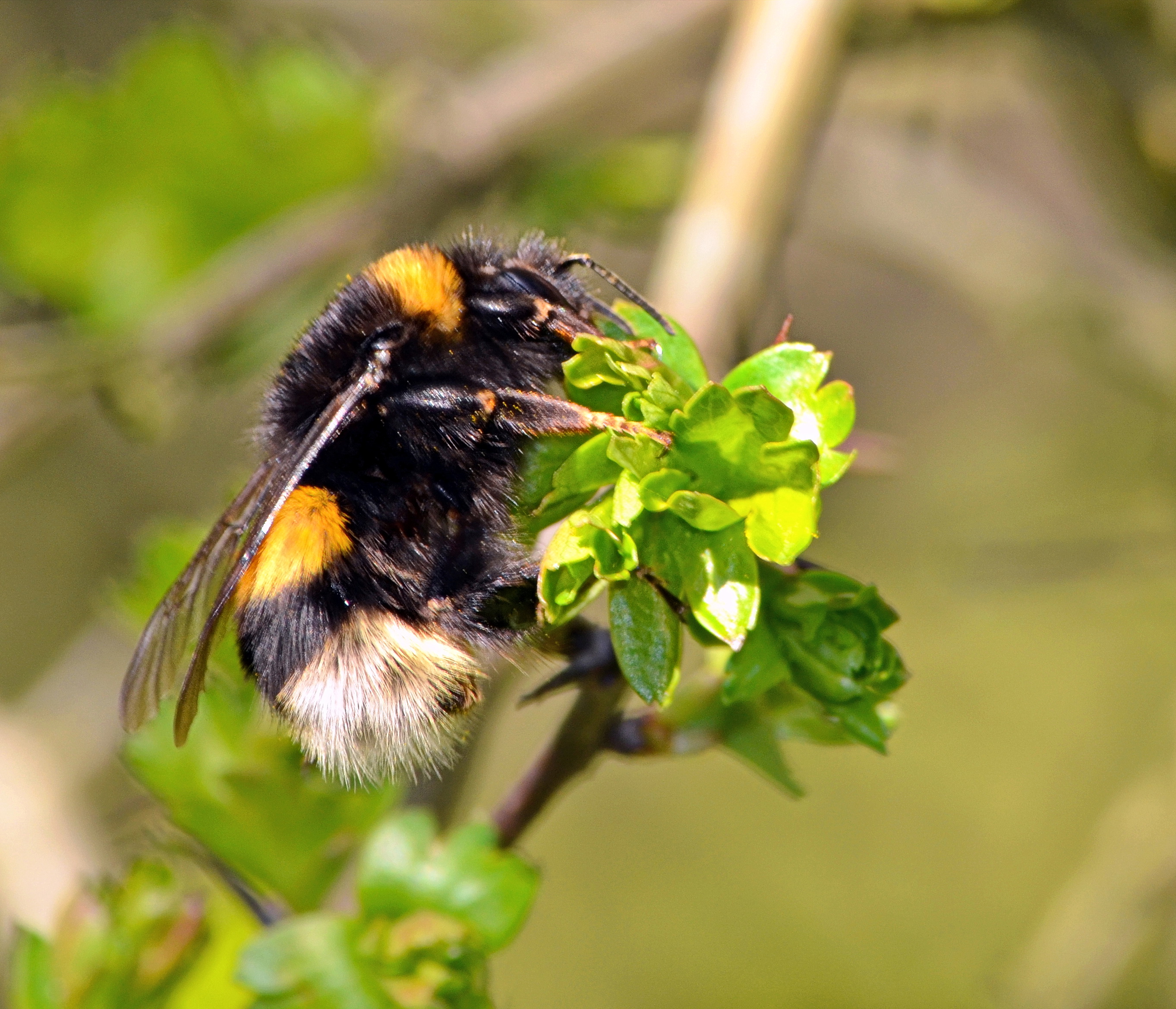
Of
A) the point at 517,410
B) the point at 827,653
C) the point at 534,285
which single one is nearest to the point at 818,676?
the point at 827,653

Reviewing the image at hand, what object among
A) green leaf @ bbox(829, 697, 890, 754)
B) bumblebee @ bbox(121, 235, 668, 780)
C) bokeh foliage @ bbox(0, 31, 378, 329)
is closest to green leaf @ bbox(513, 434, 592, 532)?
bumblebee @ bbox(121, 235, 668, 780)

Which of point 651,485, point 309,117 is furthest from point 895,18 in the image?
point 651,485

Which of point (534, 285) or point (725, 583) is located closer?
point (725, 583)

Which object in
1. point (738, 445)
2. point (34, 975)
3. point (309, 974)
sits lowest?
point (34, 975)

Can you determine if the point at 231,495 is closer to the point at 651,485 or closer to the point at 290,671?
the point at 290,671

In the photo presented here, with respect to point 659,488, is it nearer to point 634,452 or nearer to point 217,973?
point 634,452

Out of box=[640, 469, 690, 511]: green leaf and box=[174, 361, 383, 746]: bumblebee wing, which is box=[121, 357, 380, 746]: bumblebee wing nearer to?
box=[174, 361, 383, 746]: bumblebee wing
